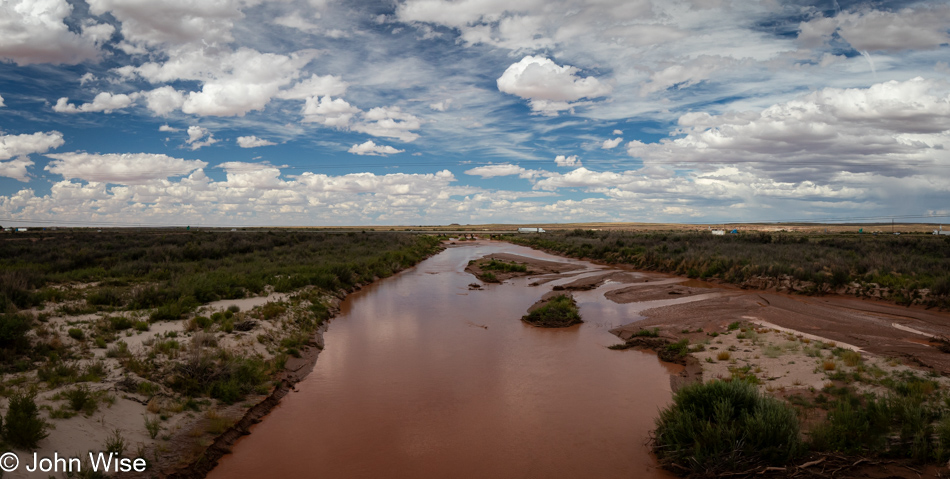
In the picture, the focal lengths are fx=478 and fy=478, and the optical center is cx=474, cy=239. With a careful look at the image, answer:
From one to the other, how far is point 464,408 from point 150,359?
6.33 metres

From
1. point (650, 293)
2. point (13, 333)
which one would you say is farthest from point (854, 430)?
point (650, 293)

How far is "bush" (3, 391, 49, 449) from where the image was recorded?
5.83 m

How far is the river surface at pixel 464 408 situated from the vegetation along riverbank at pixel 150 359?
2.19 feet

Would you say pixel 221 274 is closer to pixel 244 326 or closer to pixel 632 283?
pixel 244 326

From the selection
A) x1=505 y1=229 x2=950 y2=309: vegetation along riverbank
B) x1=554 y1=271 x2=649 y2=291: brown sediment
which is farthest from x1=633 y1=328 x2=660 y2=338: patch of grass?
x1=505 y1=229 x2=950 y2=309: vegetation along riverbank

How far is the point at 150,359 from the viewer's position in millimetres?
9508

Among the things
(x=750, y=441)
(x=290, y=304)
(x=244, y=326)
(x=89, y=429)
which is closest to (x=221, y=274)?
(x=290, y=304)

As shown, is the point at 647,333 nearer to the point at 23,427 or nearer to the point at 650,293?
the point at 650,293

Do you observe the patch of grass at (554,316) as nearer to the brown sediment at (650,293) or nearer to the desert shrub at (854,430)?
the brown sediment at (650,293)

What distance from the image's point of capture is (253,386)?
1008 centimetres

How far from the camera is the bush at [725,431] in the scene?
6.34 m

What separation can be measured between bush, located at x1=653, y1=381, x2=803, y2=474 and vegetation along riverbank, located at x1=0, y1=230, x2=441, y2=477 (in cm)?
713

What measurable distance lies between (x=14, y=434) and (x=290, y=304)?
433 inches

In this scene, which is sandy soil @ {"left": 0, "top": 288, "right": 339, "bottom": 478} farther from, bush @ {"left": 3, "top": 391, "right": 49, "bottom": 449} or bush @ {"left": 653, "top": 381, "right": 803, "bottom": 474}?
bush @ {"left": 653, "top": 381, "right": 803, "bottom": 474}
